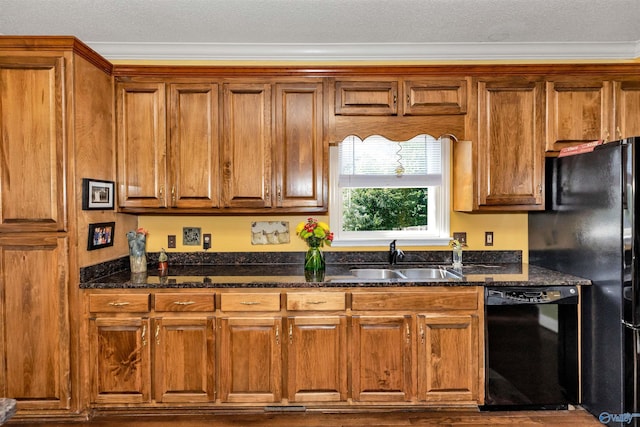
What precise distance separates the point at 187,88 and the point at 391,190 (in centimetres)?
180

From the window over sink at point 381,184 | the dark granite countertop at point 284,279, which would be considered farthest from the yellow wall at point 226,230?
the dark granite countertop at point 284,279

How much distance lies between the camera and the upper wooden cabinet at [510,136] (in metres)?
3.06

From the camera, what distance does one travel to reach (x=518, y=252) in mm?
3469

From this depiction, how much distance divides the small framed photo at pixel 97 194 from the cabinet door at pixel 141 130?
18 centimetres

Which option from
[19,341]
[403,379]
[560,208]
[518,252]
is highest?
[560,208]

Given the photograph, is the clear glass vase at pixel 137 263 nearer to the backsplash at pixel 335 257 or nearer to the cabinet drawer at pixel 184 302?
the backsplash at pixel 335 257

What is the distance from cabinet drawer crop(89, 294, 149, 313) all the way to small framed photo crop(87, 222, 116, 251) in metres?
0.34

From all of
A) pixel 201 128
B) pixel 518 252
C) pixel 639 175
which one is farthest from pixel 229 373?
pixel 639 175

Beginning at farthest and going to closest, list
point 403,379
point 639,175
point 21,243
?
point 403,379, point 21,243, point 639,175

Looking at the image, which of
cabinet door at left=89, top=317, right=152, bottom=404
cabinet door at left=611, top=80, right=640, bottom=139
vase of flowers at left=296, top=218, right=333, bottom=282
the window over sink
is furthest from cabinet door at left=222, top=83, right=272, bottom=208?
cabinet door at left=611, top=80, right=640, bottom=139

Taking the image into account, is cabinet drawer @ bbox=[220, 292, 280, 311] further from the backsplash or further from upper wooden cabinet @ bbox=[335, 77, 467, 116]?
upper wooden cabinet @ bbox=[335, 77, 467, 116]

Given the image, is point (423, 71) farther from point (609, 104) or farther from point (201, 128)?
point (201, 128)

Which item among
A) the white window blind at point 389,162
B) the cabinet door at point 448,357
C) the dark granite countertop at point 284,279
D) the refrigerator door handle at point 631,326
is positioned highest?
the white window blind at point 389,162

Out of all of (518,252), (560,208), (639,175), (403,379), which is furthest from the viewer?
(518,252)
